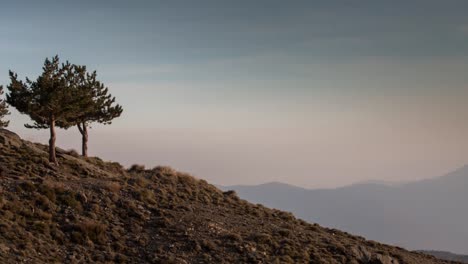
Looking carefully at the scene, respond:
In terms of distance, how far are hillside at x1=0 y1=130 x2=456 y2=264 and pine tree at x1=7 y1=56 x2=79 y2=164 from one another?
421 centimetres

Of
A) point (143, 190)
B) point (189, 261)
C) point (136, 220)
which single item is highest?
point (143, 190)

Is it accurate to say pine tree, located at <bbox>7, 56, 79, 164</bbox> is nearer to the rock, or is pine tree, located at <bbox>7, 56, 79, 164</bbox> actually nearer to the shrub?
the rock

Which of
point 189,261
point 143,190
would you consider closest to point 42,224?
point 189,261

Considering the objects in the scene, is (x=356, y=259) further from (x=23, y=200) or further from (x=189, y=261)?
(x=23, y=200)

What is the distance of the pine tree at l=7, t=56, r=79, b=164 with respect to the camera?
41.5m

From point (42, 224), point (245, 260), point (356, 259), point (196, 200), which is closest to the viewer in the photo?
point (42, 224)

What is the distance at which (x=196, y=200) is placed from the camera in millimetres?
41125

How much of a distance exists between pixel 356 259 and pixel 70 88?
31146 mm

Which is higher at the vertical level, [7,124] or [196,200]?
[7,124]

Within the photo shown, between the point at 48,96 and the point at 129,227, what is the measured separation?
1933cm

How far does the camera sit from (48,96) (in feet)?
135

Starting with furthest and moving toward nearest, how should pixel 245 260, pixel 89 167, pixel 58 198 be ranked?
pixel 89 167 → pixel 58 198 → pixel 245 260

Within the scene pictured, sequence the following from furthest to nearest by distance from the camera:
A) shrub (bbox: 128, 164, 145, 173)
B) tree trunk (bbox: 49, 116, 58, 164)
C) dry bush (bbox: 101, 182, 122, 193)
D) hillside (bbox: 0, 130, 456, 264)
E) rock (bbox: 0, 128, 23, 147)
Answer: shrub (bbox: 128, 164, 145, 173), rock (bbox: 0, 128, 23, 147), tree trunk (bbox: 49, 116, 58, 164), dry bush (bbox: 101, 182, 122, 193), hillside (bbox: 0, 130, 456, 264)

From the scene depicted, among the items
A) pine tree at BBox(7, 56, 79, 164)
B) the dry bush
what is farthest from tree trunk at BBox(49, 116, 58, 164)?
the dry bush
